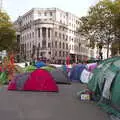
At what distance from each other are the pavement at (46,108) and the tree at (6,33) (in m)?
57.1

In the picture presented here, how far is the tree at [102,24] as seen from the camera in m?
50.1

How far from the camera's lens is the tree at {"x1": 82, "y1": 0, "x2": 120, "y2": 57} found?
50.1 metres

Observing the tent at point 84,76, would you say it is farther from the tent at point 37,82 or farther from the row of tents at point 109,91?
the row of tents at point 109,91

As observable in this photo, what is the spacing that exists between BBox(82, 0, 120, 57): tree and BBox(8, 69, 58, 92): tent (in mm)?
33574

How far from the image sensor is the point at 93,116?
9.90 m

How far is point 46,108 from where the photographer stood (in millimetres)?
11227

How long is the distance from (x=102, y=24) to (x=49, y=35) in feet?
267

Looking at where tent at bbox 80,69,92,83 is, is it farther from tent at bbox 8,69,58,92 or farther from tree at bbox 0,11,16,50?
tree at bbox 0,11,16,50

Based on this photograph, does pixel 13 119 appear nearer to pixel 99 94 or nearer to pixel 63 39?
pixel 99 94

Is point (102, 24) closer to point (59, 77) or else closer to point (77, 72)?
point (77, 72)

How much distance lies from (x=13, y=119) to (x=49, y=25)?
124303mm

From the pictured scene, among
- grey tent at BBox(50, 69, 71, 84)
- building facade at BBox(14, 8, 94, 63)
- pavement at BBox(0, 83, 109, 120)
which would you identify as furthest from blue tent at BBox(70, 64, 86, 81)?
building facade at BBox(14, 8, 94, 63)

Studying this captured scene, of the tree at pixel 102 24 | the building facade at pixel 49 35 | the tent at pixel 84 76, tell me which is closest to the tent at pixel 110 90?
the tent at pixel 84 76

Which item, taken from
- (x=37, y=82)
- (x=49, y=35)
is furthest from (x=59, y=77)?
(x=49, y=35)
